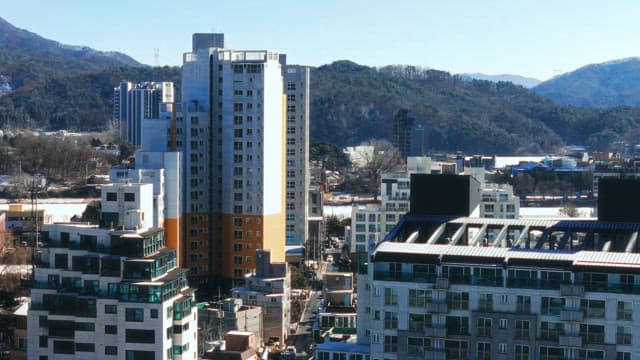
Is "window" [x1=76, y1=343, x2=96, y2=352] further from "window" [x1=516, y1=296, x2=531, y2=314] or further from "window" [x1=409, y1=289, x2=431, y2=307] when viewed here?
"window" [x1=516, y1=296, x2=531, y2=314]

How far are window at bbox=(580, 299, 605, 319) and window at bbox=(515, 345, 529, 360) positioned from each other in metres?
0.64

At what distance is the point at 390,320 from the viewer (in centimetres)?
1055

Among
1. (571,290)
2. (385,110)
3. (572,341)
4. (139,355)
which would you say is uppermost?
(385,110)

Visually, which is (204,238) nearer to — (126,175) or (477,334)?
(126,175)

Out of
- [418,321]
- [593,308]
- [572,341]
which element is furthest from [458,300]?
[593,308]

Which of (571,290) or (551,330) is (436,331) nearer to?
(551,330)

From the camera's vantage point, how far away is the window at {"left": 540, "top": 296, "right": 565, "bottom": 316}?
395 inches

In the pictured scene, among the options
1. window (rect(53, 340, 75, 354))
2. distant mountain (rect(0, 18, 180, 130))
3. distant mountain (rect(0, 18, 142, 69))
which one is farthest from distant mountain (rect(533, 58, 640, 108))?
window (rect(53, 340, 75, 354))

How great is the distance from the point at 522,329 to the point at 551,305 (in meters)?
0.35

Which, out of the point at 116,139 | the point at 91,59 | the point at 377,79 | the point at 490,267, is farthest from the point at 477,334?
the point at 91,59

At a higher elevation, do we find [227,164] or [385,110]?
[385,110]

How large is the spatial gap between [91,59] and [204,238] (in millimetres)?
110809

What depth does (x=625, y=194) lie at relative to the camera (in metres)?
11.4

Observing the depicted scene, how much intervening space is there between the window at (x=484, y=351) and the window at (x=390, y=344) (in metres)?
0.81
